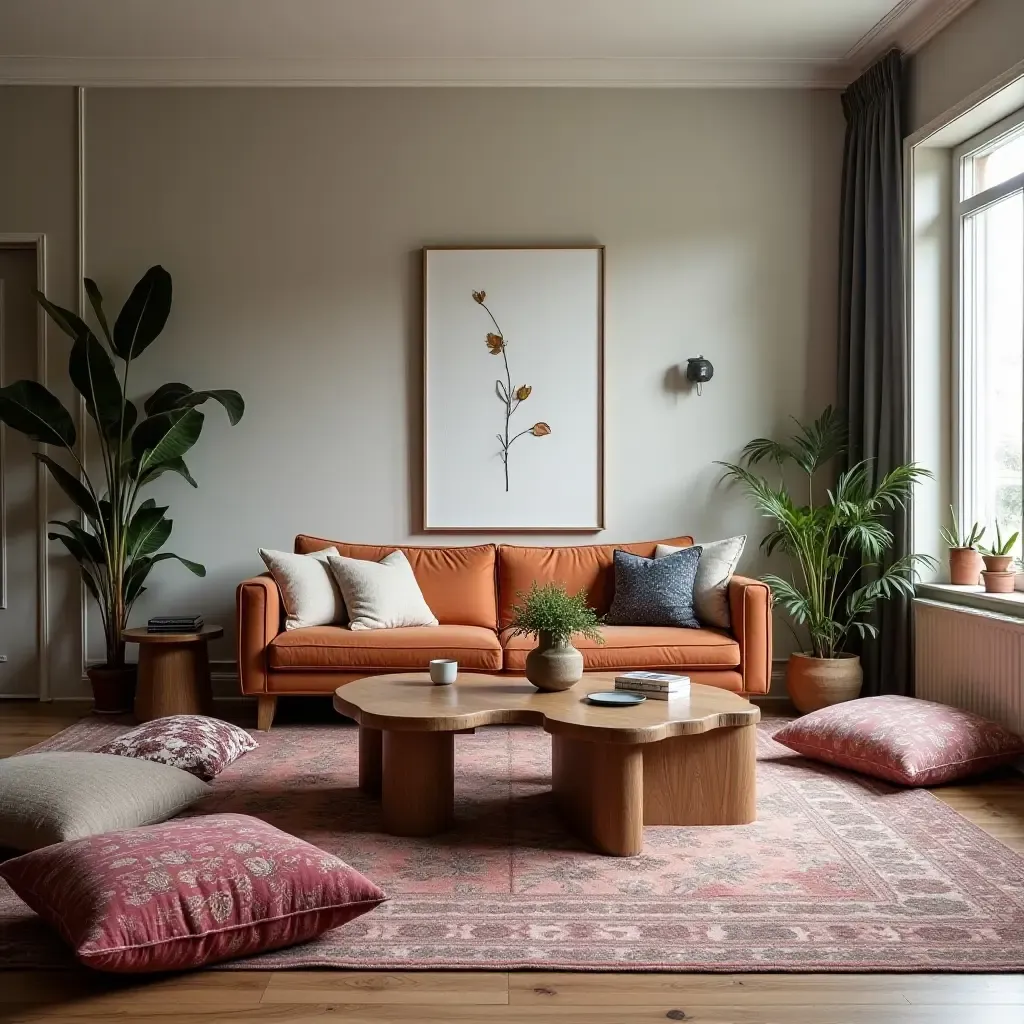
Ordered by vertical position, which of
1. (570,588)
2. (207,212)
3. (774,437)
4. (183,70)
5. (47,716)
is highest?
(183,70)

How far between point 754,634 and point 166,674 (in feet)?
8.56

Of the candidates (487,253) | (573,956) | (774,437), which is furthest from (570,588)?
(573,956)

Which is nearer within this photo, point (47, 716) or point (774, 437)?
point (47, 716)

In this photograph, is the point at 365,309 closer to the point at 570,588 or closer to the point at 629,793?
the point at 570,588

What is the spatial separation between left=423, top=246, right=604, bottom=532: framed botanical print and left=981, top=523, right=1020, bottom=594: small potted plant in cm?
185

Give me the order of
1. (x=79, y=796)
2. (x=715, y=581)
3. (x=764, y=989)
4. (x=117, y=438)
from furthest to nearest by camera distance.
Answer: (x=117, y=438)
(x=715, y=581)
(x=79, y=796)
(x=764, y=989)

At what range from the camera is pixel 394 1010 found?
2.08 m

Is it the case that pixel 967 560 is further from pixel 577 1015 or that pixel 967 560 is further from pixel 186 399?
pixel 186 399

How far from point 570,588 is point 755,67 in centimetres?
275

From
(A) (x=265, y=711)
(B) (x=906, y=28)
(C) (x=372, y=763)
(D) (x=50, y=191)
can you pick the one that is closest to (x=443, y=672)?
(C) (x=372, y=763)

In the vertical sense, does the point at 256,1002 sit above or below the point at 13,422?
below

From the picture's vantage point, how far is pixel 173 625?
482cm

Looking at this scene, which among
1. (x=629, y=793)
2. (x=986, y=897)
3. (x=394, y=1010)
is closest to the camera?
(x=394, y=1010)

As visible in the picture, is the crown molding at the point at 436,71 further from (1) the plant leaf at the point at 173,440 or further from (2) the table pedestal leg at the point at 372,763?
(2) the table pedestal leg at the point at 372,763
